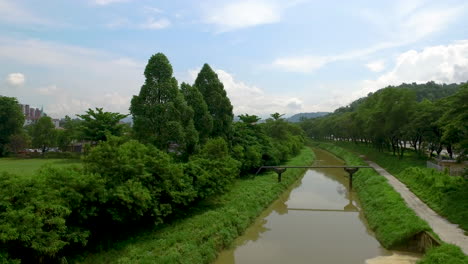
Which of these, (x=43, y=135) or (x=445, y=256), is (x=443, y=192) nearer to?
(x=445, y=256)

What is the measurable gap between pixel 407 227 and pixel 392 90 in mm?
29341

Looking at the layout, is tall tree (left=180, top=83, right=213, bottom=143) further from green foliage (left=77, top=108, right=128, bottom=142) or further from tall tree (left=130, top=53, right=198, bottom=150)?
green foliage (left=77, top=108, right=128, bottom=142)

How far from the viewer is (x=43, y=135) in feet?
179

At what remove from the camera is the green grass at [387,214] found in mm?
18281

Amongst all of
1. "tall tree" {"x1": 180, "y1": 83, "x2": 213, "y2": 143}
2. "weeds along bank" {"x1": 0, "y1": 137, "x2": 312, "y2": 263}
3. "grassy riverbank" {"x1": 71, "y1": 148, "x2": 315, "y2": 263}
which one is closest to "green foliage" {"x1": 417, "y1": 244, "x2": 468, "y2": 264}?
"grassy riverbank" {"x1": 71, "y1": 148, "x2": 315, "y2": 263}

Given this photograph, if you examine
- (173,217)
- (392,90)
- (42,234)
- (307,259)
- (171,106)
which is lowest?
(307,259)

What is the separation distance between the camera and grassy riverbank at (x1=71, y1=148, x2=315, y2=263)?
15.1 m

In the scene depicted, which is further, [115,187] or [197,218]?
[197,218]

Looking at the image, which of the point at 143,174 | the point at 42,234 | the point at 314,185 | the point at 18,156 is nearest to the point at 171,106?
the point at 143,174

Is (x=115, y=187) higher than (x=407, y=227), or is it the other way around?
(x=115, y=187)

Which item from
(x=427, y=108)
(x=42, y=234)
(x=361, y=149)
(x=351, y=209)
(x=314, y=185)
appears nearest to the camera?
(x=42, y=234)

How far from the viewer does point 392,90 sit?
143 feet

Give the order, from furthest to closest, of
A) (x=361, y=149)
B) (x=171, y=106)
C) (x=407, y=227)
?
(x=361, y=149) < (x=171, y=106) < (x=407, y=227)

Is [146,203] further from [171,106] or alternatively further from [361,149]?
[361,149]
